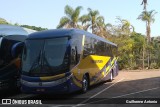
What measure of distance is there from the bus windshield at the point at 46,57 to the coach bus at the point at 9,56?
135 centimetres

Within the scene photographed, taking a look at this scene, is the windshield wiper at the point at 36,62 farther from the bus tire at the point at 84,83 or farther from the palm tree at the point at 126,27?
the palm tree at the point at 126,27

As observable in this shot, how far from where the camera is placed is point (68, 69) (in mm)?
14031

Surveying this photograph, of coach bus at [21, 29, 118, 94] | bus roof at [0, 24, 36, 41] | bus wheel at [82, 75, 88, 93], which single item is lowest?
bus wheel at [82, 75, 88, 93]

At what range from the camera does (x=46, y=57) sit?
557 inches

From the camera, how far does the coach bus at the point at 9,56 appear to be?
50.6 ft

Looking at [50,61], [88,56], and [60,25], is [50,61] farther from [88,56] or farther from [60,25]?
[60,25]

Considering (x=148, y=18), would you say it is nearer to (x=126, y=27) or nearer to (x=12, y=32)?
(x=126, y=27)

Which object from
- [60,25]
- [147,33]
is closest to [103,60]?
[60,25]

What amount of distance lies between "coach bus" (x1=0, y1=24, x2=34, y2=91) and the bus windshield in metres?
1.35

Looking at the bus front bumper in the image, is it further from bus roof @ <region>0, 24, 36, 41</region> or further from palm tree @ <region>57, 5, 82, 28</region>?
palm tree @ <region>57, 5, 82, 28</region>

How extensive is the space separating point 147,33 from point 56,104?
40.6m

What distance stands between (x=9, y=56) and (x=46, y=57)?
8.51 feet

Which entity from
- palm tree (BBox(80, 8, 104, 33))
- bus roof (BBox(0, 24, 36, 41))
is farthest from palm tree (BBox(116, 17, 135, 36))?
bus roof (BBox(0, 24, 36, 41))

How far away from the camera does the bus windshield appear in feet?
45.8
